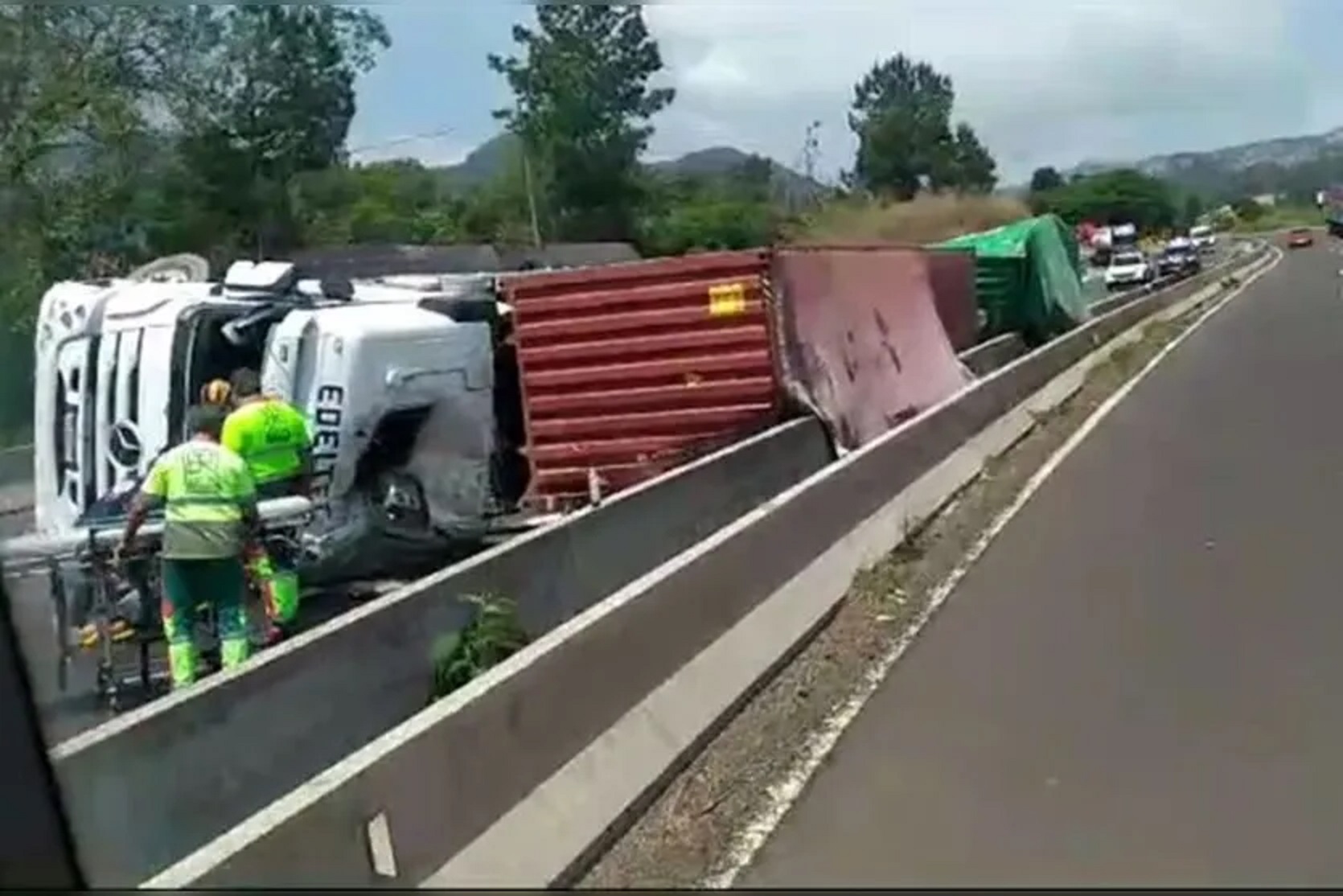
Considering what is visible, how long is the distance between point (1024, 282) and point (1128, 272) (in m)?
44.4

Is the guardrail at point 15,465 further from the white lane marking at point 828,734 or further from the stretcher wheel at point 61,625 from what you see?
the white lane marking at point 828,734

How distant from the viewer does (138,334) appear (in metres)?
12.7

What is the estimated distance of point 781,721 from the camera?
871 cm

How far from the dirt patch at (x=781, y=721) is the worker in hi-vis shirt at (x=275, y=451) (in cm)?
319

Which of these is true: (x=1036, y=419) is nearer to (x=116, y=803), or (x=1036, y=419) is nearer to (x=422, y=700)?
(x=422, y=700)

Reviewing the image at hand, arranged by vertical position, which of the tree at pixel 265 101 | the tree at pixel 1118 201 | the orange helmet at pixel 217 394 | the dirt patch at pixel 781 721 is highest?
the tree at pixel 265 101

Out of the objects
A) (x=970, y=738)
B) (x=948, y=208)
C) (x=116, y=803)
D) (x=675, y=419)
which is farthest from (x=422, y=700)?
(x=948, y=208)

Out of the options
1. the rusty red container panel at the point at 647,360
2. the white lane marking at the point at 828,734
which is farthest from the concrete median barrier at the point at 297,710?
the rusty red container panel at the point at 647,360

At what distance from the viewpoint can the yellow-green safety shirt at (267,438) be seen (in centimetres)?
1195

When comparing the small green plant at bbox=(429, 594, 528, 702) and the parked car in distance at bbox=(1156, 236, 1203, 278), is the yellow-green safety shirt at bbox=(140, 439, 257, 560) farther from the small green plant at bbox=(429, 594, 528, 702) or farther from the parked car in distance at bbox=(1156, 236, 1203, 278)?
the parked car in distance at bbox=(1156, 236, 1203, 278)

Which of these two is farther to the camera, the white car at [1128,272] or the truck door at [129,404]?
the white car at [1128,272]

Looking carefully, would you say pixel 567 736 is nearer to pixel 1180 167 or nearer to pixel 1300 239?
pixel 1180 167

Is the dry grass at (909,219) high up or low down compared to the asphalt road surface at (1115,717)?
up

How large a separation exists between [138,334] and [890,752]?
21.8 ft
